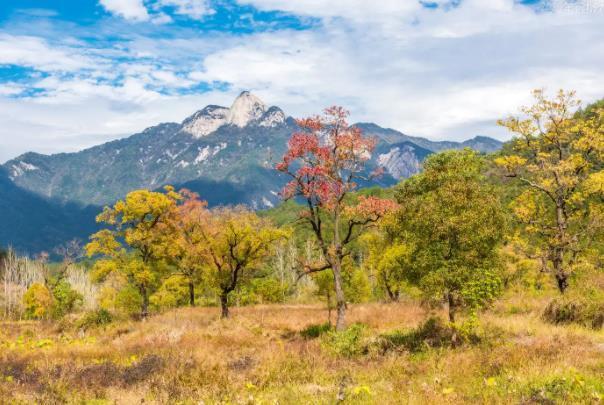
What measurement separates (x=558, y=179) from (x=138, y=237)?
30.8 m

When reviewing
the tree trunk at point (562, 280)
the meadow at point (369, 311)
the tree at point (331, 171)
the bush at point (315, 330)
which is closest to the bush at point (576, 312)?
the meadow at point (369, 311)

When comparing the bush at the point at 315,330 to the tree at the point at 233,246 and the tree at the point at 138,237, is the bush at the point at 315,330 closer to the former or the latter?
the tree at the point at 233,246

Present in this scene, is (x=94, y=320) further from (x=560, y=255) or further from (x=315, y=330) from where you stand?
(x=560, y=255)

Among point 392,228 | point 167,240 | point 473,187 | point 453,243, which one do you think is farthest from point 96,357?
point 167,240

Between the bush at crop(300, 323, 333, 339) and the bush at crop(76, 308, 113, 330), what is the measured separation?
55.9 ft

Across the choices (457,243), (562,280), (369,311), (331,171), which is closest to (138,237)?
(369,311)

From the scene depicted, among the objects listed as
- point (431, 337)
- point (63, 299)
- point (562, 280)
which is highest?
point (562, 280)

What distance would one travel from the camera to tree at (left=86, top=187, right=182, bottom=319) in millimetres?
36375

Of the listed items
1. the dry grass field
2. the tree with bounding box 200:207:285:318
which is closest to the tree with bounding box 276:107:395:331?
the dry grass field

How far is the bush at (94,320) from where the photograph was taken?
3314 cm

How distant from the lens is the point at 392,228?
19.8 metres

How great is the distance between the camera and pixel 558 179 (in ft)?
82.8

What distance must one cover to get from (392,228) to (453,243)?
3.43m

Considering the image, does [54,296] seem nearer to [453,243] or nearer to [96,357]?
[96,357]
